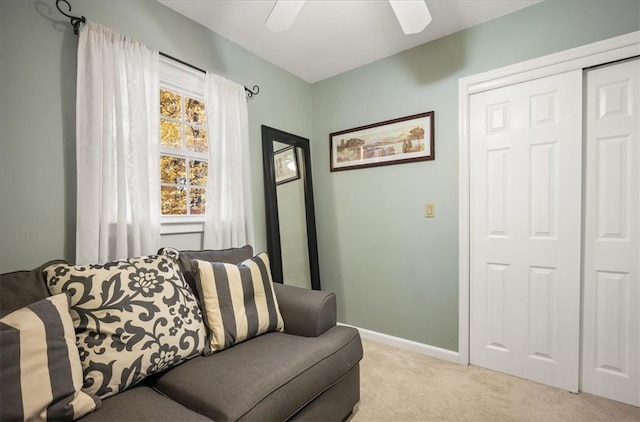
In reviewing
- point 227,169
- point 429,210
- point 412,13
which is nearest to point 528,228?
point 429,210

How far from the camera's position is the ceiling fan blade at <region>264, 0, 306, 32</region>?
1475 mm

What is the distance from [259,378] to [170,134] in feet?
5.49

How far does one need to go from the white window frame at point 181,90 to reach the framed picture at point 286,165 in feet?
2.22

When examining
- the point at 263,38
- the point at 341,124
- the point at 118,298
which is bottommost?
the point at 118,298

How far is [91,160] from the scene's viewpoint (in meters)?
1.51

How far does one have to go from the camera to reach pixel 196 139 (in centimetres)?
222

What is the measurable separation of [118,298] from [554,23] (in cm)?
286

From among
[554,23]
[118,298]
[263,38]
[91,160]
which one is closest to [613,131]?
[554,23]

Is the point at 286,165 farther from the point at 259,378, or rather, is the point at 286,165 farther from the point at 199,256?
the point at 259,378

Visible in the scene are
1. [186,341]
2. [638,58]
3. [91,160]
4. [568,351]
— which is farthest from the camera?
[568,351]

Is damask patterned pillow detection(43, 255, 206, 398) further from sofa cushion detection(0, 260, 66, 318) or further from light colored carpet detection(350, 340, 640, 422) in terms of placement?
light colored carpet detection(350, 340, 640, 422)

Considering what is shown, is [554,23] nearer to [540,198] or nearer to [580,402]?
[540,198]

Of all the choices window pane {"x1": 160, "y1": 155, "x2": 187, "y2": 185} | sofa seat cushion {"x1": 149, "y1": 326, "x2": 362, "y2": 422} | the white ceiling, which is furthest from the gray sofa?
the white ceiling

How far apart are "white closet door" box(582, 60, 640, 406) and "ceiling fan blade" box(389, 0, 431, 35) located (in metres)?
1.19
